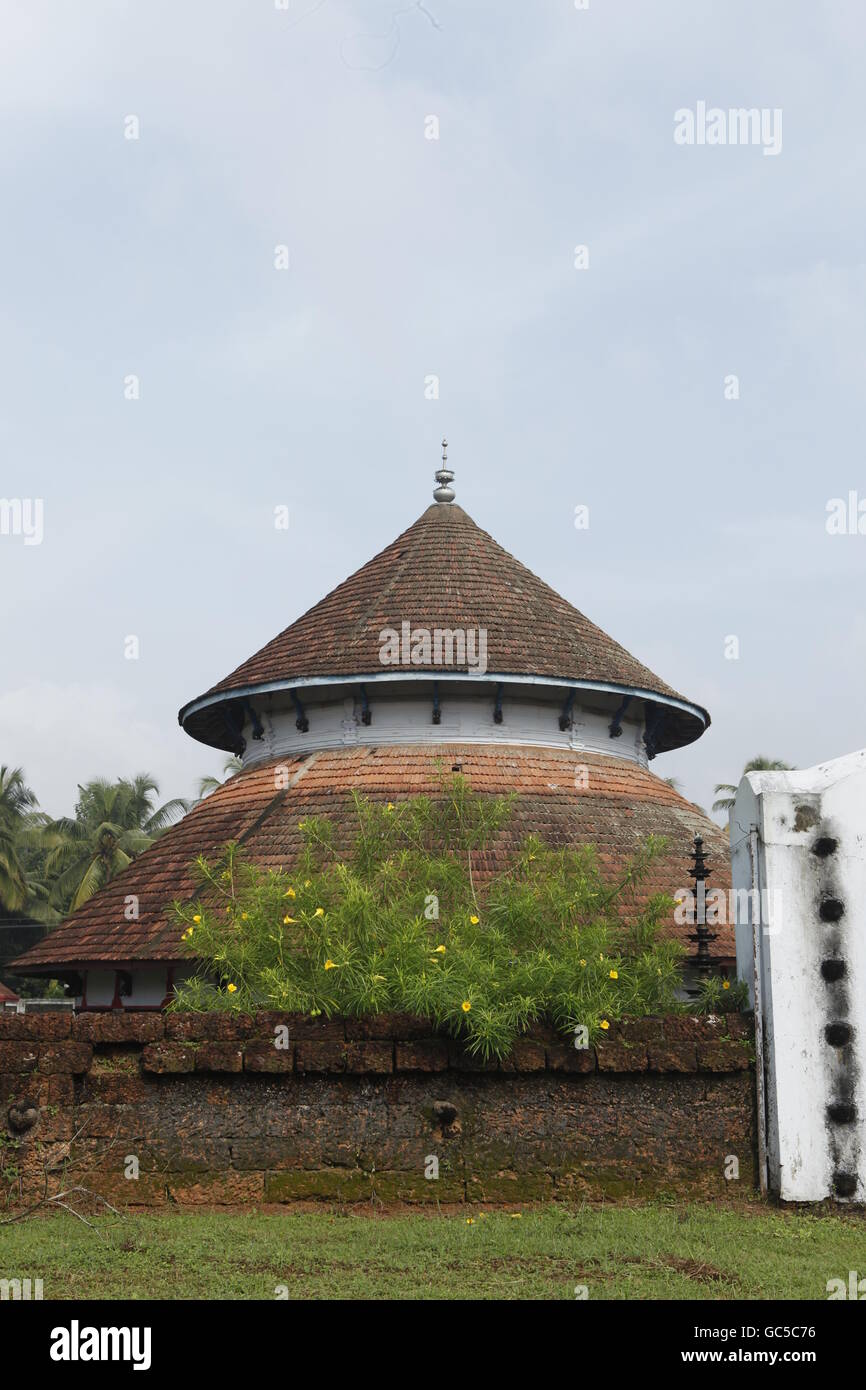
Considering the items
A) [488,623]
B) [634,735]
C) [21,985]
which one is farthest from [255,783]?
[21,985]

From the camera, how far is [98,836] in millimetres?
46438

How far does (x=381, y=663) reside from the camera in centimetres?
1661

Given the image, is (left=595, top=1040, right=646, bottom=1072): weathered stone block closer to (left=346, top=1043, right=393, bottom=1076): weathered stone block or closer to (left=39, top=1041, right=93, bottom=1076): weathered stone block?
(left=346, top=1043, right=393, bottom=1076): weathered stone block

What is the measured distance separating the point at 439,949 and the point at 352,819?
6.14m

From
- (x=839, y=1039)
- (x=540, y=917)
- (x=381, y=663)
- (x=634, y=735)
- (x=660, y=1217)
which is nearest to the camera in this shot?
(x=660, y=1217)

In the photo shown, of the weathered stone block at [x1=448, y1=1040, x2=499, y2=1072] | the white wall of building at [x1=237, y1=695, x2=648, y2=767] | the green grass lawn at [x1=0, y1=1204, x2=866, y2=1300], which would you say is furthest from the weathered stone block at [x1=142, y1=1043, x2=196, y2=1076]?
the white wall of building at [x1=237, y1=695, x2=648, y2=767]

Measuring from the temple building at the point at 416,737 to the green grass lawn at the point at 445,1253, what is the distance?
6082 millimetres

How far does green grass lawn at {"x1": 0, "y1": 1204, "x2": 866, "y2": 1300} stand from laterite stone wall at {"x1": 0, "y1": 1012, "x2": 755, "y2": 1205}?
0.24 metres

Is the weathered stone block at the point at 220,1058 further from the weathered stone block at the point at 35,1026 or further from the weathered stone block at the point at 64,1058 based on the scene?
the weathered stone block at the point at 35,1026

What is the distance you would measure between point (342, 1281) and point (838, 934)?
416 centimetres

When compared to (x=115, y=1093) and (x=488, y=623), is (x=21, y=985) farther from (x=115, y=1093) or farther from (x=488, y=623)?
(x=115, y=1093)

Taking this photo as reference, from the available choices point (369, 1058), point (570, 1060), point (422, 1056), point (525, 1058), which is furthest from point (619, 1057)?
point (369, 1058)

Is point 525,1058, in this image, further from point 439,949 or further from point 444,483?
point 444,483

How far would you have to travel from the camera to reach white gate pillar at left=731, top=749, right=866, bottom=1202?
9266mm
